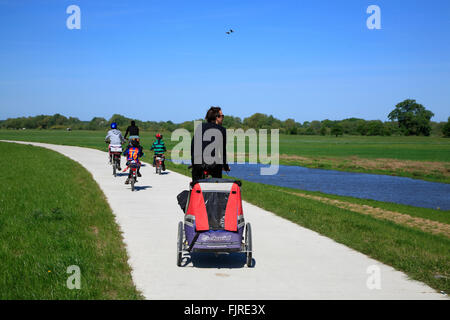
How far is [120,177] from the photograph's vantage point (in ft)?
61.5

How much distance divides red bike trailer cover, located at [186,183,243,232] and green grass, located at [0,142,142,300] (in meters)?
1.17

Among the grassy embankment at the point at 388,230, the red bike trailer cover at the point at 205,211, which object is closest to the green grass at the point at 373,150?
the grassy embankment at the point at 388,230

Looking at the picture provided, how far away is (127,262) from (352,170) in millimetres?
29634

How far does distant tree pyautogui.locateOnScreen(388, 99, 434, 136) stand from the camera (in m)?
156

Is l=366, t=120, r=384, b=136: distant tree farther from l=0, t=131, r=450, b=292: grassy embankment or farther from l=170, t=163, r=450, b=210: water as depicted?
l=0, t=131, r=450, b=292: grassy embankment

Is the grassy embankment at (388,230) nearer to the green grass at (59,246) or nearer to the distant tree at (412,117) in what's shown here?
the green grass at (59,246)

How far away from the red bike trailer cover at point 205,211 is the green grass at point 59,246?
1.17m

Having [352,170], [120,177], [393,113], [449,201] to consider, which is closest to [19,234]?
[120,177]

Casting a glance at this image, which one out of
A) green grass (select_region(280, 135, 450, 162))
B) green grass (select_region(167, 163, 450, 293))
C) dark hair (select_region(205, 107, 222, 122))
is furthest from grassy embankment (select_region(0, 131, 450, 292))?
green grass (select_region(280, 135, 450, 162))

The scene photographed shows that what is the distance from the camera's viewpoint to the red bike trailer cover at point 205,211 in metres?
6.33

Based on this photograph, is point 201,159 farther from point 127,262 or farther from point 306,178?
point 306,178

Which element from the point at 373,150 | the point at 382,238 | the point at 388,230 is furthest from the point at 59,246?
the point at 373,150
